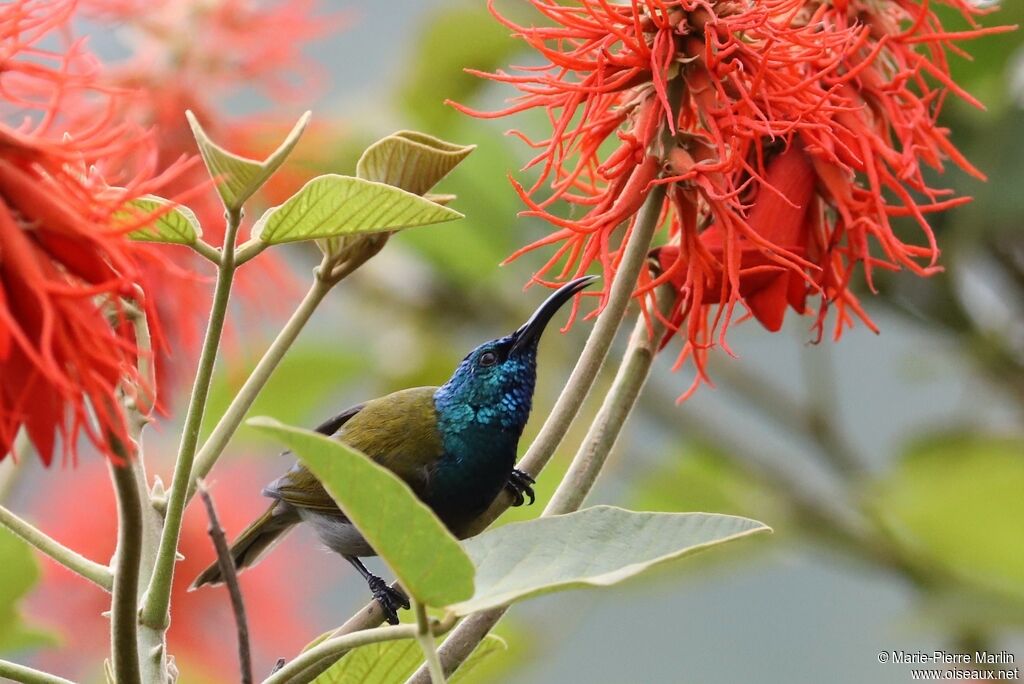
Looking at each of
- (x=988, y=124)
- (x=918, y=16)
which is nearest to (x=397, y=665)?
(x=918, y=16)

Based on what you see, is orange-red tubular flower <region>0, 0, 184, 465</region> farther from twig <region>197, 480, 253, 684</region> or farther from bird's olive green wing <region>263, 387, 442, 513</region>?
bird's olive green wing <region>263, 387, 442, 513</region>

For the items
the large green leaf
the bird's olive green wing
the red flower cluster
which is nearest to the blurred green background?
the large green leaf

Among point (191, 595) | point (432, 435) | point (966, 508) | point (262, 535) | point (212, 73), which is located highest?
point (212, 73)

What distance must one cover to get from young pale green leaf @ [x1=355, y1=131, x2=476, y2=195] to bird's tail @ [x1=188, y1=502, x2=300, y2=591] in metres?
0.47

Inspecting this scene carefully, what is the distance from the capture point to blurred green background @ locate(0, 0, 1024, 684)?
1.66 m

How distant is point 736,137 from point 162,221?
36 centimetres

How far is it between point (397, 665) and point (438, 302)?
1.35 meters

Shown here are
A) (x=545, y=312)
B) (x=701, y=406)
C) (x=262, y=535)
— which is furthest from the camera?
(x=701, y=406)

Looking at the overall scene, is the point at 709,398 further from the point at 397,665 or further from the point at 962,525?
the point at 397,665

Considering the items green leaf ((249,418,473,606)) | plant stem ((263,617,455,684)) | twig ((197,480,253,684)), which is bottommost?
plant stem ((263,617,455,684))

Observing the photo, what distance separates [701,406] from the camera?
1.90 meters

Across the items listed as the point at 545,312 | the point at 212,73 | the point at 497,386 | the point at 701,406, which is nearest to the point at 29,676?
the point at 545,312

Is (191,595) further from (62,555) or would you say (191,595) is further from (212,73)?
(62,555)

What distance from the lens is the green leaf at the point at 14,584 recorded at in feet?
3.31
